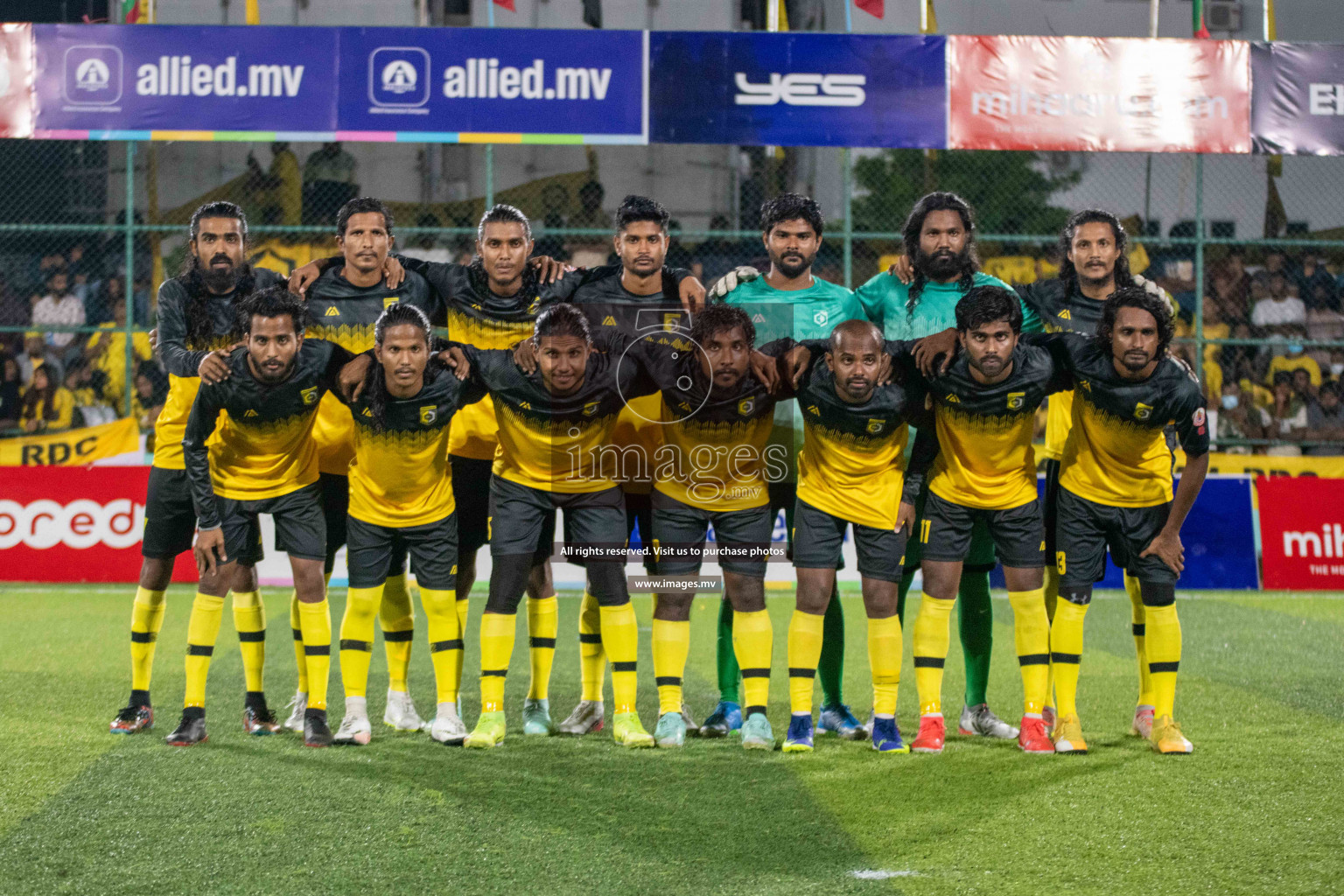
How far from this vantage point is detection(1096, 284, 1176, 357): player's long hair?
16.1ft

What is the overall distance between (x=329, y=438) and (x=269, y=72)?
21.4ft

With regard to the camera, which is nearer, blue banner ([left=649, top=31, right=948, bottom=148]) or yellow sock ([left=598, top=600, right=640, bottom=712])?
yellow sock ([left=598, top=600, right=640, bottom=712])

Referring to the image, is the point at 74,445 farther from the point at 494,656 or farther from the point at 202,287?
the point at 494,656

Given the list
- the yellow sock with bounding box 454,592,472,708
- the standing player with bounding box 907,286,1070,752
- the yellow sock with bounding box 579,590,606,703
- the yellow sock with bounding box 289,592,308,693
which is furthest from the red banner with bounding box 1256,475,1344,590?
the yellow sock with bounding box 289,592,308,693

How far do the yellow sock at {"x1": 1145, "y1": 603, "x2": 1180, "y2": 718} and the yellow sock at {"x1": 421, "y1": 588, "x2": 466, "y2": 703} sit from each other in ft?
9.04

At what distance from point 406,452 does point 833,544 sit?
67.0 inches

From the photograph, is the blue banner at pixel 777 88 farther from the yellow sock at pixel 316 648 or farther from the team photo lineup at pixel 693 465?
the yellow sock at pixel 316 648

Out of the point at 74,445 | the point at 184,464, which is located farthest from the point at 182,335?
the point at 74,445

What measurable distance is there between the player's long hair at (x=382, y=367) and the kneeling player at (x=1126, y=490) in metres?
2.45

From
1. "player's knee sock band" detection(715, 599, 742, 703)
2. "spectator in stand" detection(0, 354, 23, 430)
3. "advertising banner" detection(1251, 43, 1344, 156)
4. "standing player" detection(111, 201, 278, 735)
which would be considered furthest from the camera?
"spectator in stand" detection(0, 354, 23, 430)

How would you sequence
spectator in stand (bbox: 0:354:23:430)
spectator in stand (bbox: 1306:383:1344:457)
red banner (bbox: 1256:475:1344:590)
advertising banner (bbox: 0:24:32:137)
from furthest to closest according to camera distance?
spectator in stand (bbox: 0:354:23:430), spectator in stand (bbox: 1306:383:1344:457), advertising banner (bbox: 0:24:32:137), red banner (bbox: 1256:475:1344:590)

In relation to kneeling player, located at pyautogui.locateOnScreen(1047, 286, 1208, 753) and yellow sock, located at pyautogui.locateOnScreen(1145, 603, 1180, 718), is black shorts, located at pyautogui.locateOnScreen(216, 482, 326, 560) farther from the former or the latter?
yellow sock, located at pyautogui.locateOnScreen(1145, 603, 1180, 718)

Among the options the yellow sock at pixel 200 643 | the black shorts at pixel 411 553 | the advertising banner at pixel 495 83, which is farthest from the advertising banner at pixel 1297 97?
the yellow sock at pixel 200 643

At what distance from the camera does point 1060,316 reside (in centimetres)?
541
